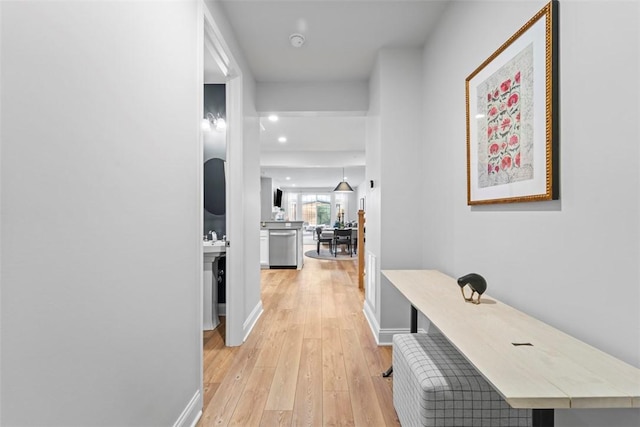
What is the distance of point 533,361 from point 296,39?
272 centimetres

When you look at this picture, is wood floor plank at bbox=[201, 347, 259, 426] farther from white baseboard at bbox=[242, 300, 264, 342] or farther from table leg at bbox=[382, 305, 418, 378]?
table leg at bbox=[382, 305, 418, 378]

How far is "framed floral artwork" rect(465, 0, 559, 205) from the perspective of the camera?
3.99 feet

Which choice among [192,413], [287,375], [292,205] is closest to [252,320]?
[287,375]

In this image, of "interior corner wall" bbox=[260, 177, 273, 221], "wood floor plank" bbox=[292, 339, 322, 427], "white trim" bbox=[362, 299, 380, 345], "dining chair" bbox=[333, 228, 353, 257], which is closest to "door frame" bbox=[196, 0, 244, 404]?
"wood floor plank" bbox=[292, 339, 322, 427]

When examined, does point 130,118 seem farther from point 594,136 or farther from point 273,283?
point 273,283

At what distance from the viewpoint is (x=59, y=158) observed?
2.68 ft

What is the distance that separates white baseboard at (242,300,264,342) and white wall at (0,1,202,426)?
1288 mm

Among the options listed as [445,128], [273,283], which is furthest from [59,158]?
[273,283]

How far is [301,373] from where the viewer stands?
223 cm

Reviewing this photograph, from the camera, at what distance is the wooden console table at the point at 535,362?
2.50 feet

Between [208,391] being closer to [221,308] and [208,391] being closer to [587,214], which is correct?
[221,308]

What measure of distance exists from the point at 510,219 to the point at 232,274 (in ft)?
6.85

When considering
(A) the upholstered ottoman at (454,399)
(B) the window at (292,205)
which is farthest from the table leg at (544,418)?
(B) the window at (292,205)

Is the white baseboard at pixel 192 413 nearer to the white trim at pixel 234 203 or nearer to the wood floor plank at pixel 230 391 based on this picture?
the wood floor plank at pixel 230 391
